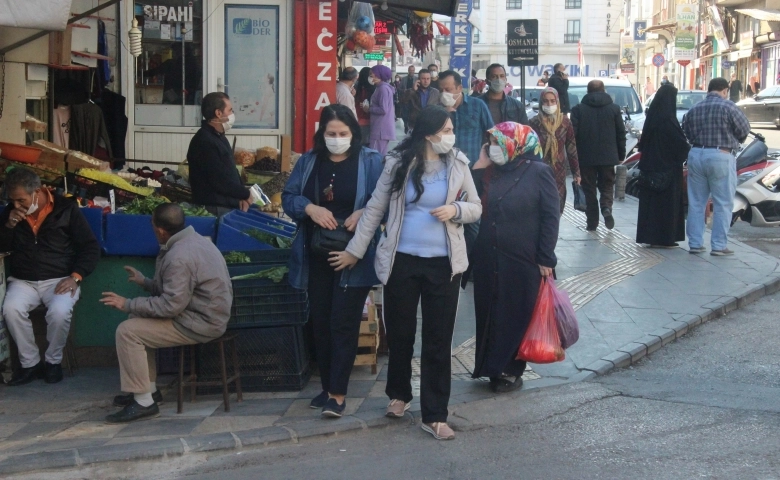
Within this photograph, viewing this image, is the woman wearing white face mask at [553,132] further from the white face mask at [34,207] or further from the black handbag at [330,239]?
the white face mask at [34,207]

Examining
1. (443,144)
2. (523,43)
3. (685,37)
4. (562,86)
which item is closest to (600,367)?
(443,144)

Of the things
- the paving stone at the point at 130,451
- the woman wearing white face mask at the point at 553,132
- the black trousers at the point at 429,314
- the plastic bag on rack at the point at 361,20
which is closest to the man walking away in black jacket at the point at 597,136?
the woman wearing white face mask at the point at 553,132

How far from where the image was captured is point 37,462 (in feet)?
17.7

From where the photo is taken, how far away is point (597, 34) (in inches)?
2707

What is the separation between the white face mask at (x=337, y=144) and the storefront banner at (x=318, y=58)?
6054 mm

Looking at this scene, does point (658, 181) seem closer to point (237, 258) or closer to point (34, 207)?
point (237, 258)

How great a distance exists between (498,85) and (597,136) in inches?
103

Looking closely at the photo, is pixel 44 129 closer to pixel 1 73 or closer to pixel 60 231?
pixel 1 73

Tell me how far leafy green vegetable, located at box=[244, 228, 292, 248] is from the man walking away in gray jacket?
91cm

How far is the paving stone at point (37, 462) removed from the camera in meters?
5.33

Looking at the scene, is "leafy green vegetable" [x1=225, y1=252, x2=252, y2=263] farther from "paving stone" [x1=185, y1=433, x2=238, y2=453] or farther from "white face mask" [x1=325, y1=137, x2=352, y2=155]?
"paving stone" [x1=185, y1=433, x2=238, y2=453]

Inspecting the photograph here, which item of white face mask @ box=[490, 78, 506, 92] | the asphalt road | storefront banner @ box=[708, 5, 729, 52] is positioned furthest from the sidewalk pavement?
storefront banner @ box=[708, 5, 729, 52]

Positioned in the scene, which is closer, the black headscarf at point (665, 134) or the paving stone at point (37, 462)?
the paving stone at point (37, 462)

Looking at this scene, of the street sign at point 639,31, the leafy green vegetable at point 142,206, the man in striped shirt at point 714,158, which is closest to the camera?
the leafy green vegetable at point 142,206
